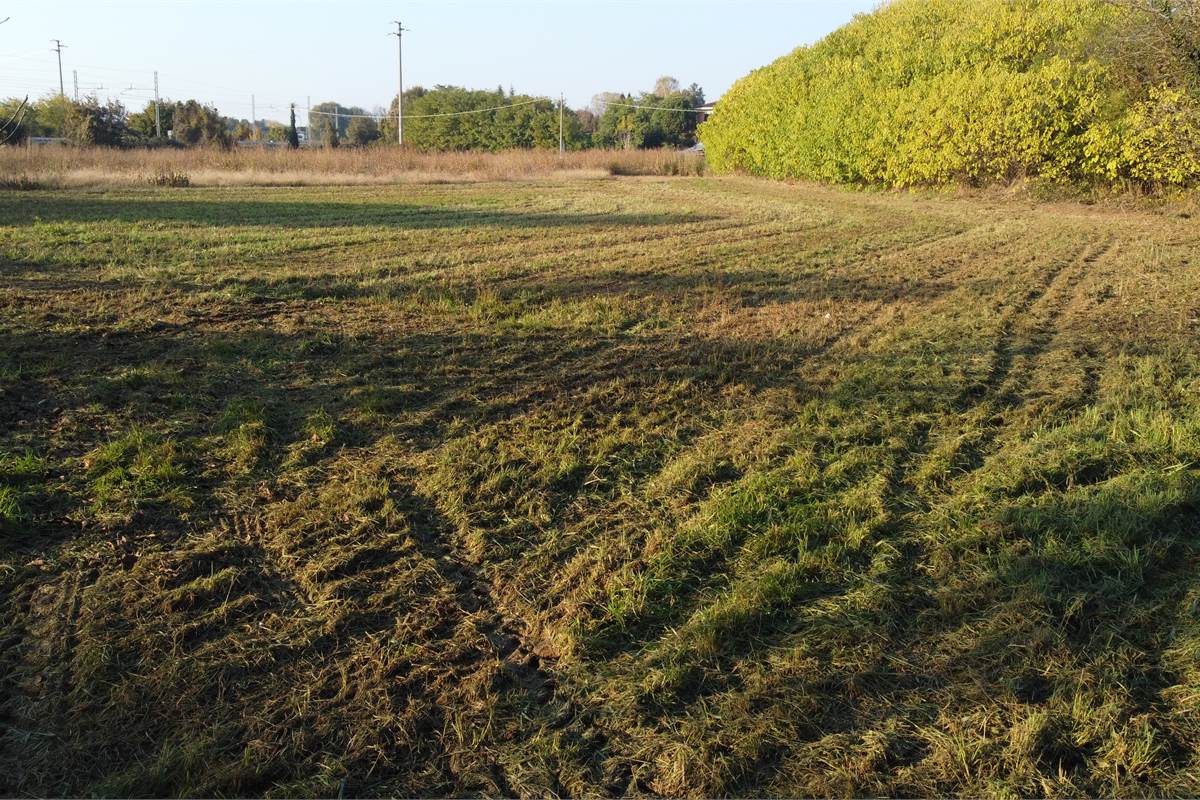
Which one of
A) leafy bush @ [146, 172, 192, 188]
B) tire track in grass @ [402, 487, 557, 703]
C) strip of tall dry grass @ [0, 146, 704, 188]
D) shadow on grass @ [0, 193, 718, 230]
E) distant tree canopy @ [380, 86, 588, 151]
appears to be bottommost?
tire track in grass @ [402, 487, 557, 703]

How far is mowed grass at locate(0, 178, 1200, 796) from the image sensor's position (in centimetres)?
227

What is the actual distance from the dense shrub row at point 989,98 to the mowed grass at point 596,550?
11194 millimetres

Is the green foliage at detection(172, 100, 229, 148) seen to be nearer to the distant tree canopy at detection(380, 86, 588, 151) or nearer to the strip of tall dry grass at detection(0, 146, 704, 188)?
the distant tree canopy at detection(380, 86, 588, 151)

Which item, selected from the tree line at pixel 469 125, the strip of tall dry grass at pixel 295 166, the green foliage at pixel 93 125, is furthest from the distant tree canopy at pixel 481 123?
the green foliage at pixel 93 125

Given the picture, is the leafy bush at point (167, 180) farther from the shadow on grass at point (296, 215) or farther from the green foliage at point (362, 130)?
the green foliage at point (362, 130)

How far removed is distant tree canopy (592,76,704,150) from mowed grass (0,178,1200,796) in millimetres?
53485

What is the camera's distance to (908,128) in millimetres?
22656

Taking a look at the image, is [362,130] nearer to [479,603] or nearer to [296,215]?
[296,215]

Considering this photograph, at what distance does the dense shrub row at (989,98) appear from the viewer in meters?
15.9

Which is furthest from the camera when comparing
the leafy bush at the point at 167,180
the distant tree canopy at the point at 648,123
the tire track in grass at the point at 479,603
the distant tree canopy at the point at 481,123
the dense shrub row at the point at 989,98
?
the distant tree canopy at the point at 648,123

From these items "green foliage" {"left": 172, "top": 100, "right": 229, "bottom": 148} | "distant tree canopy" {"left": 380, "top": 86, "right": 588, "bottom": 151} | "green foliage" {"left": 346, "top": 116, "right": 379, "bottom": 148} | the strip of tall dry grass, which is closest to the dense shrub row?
the strip of tall dry grass

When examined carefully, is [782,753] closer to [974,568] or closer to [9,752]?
[974,568]

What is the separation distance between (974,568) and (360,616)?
235 centimetres

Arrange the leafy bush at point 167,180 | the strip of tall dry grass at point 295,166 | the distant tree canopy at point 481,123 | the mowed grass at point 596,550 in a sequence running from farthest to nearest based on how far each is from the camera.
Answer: the distant tree canopy at point 481,123, the leafy bush at point 167,180, the strip of tall dry grass at point 295,166, the mowed grass at point 596,550
